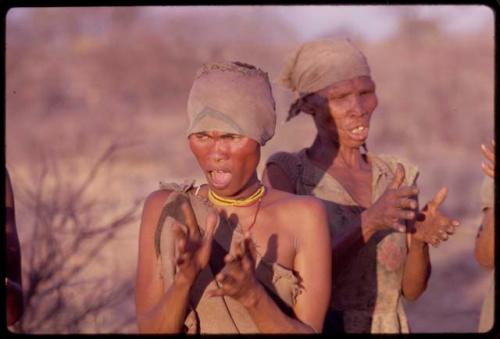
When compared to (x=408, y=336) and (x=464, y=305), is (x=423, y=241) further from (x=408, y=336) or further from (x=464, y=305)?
(x=464, y=305)

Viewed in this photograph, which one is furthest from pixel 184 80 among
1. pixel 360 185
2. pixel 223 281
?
pixel 223 281

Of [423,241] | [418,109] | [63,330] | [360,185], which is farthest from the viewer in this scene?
[418,109]

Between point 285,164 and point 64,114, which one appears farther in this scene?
point 64,114

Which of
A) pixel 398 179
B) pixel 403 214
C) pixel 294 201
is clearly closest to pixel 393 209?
pixel 403 214

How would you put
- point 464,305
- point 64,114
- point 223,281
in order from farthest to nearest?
1. point 64,114
2. point 464,305
3. point 223,281

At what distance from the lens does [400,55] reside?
62.2ft

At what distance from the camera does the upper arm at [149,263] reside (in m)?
3.40

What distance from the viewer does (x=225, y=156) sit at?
3.45 meters

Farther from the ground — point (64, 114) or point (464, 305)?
point (64, 114)

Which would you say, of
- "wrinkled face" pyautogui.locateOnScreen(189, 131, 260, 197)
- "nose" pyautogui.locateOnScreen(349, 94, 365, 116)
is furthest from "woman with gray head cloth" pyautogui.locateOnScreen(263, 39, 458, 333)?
"wrinkled face" pyautogui.locateOnScreen(189, 131, 260, 197)

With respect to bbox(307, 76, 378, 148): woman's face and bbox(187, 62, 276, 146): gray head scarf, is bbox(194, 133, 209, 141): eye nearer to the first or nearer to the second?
bbox(187, 62, 276, 146): gray head scarf

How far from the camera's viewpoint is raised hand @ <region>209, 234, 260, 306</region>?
3.16 m

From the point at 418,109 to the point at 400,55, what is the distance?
2000mm

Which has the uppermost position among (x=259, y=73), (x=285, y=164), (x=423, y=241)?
(x=259, y=73)
